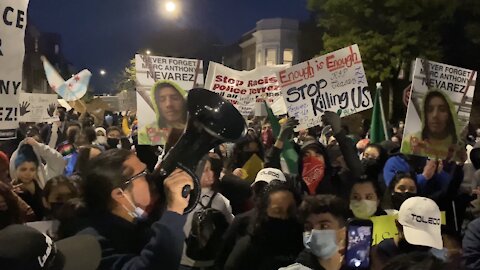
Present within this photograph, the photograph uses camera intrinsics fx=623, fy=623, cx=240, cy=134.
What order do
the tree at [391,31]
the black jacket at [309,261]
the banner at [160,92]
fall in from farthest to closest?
the tree at [391,31] < the banner at [160,92] < the black jacket at [309,261]

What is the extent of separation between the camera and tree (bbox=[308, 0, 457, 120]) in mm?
27062

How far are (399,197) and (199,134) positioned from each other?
258cm

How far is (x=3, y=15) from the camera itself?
3668mm

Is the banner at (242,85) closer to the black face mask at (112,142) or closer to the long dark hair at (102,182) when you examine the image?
the black face mask at (112,142)

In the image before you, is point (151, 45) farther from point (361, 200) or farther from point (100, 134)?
point (361, 200)

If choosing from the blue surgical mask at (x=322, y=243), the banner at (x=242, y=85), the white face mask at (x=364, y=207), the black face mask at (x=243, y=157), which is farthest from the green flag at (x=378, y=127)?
the blue surgical mask at (x=322, y=243)

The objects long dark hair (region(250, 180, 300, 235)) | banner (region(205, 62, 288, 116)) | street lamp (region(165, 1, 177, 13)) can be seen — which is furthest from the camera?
street lamp (region(165, 1, 177, 13))

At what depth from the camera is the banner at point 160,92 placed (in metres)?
5.41

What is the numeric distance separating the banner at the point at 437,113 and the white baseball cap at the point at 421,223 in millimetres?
1984

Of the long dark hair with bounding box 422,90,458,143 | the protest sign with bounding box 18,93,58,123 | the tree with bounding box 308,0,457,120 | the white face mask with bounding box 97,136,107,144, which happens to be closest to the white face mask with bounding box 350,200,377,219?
the long dark hair with bounding box 422,90,458,143

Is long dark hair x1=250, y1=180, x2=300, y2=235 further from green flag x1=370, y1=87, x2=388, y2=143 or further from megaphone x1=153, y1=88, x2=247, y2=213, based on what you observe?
green flag x1=370, y1=87, x2=388, y2=143

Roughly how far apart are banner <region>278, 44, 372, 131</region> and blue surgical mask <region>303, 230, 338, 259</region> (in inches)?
144

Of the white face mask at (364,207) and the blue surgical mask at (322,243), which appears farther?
the white face mask at (364,207)

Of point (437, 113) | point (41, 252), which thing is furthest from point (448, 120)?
point (41, 252)
